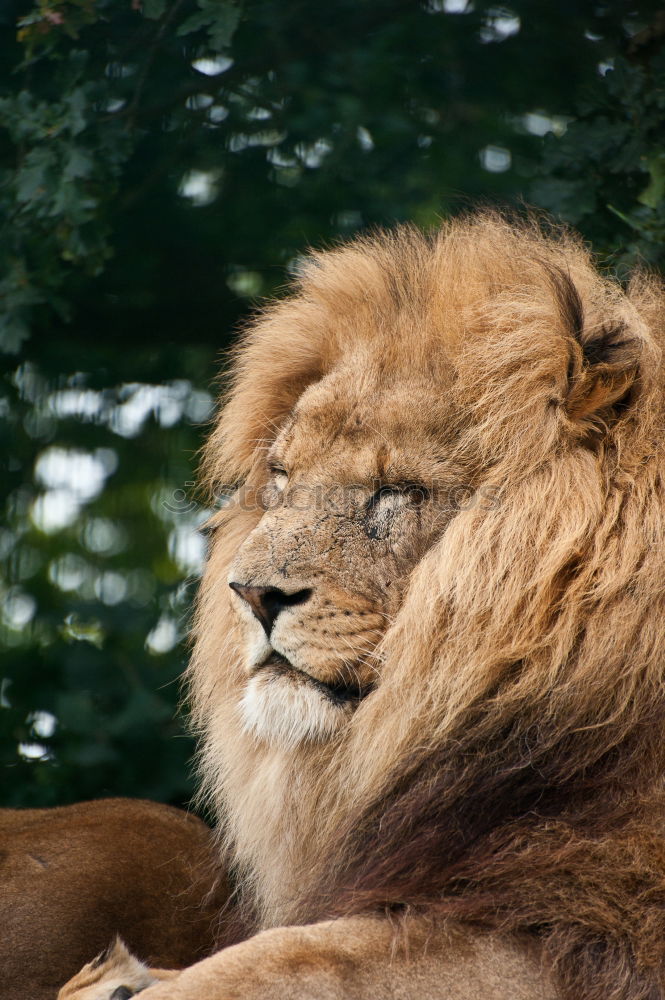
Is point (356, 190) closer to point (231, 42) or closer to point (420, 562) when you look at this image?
point (231, 42)

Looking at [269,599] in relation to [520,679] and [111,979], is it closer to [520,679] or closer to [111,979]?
[520,679]

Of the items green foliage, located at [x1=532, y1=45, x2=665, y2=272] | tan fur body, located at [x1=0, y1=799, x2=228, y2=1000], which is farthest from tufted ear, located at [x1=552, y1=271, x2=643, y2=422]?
tan fur body, located at [x1=0, y1=799, x2=228, y2=1000]

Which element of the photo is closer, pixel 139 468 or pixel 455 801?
pixel 455 801

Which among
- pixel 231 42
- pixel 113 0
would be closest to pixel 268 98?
pixel 231 42

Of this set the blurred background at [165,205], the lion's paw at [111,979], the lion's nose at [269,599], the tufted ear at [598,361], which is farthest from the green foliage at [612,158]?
the lion's paw at [111,979]

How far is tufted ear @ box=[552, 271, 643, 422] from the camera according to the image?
176 cm

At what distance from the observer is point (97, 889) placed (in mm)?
2150

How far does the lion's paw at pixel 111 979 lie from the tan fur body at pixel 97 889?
198mm

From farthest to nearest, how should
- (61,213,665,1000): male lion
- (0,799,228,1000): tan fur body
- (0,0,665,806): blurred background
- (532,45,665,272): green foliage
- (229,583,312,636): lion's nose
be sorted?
(0,0,665,806): blurred background < (532,45,665,272): green foliage < (0,799,228,1000): tan fur body < (229,583,312,636): lion's nose < (61,213,665,1000): male lion

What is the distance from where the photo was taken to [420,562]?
69.8 inches

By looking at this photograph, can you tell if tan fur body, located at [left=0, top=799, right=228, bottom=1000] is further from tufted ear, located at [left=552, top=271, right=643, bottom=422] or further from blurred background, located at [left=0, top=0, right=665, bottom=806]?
tufted ear, located at [left=552, top=271, right=643, bottom=422]

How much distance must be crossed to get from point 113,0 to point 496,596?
1.96m

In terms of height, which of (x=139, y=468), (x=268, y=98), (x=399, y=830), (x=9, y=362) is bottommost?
(x=139, y=468)

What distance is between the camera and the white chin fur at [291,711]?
5.78 ft
